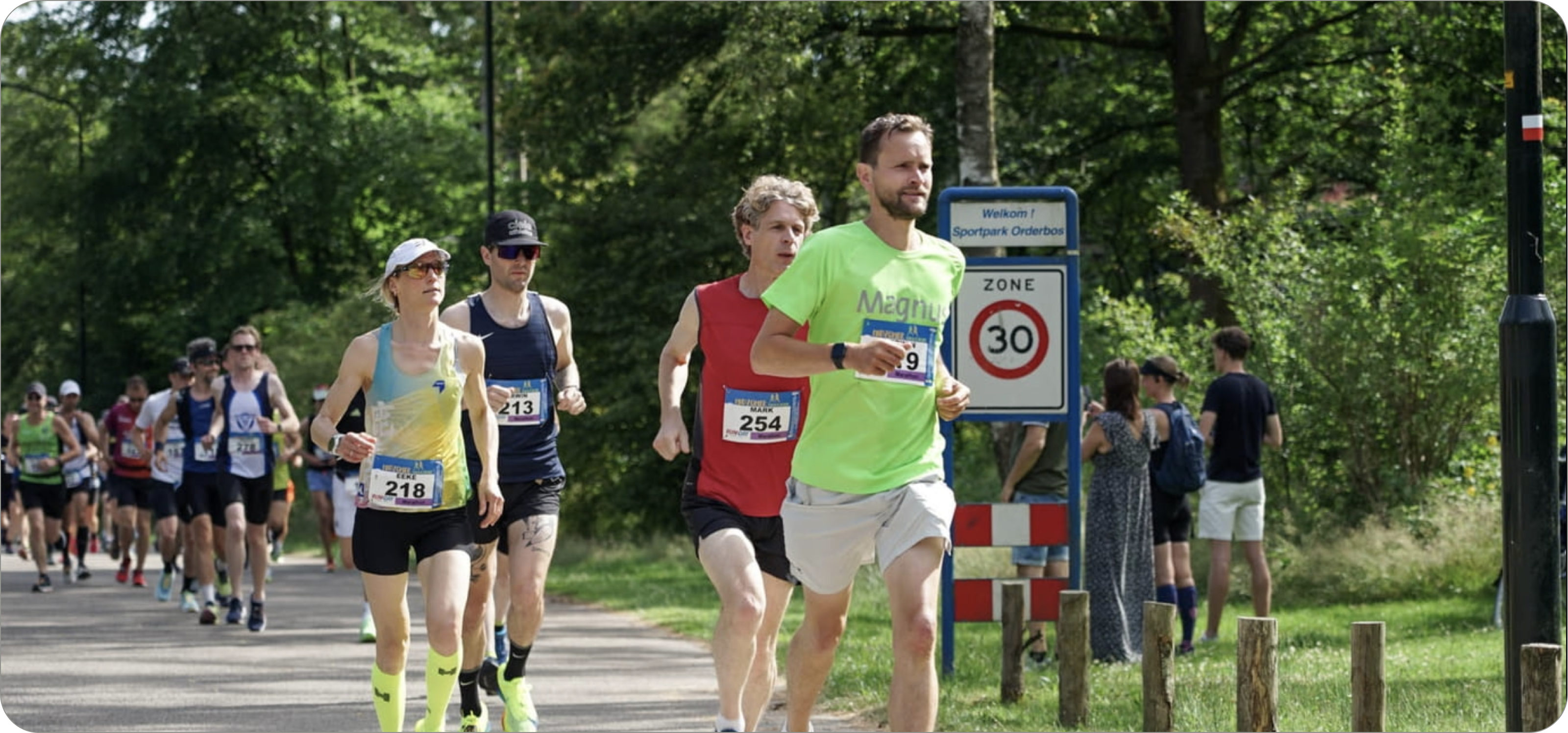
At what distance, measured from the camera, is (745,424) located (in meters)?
8.01

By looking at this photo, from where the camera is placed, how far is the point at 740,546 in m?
7.82

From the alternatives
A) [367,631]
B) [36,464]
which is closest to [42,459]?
[36,464]

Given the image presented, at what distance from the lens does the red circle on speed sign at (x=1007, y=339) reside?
1188 centimetres

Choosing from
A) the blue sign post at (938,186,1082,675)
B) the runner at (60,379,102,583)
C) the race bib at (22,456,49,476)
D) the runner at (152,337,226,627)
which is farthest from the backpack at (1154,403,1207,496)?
the race bib at (22,456,49,476)

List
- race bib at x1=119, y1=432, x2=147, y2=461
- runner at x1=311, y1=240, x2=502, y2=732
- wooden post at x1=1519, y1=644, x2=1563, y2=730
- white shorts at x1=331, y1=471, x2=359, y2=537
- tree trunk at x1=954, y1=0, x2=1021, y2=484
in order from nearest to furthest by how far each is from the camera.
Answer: wooden post at x1=1519, y1=644, x2=1563, y2=730
runner at x1=311, y1=240, x2=502, y2=732
white shorts at x1=331, y1=471, x2=359, y2=537
tree trunk at x1=954, y1=0, x2=1021, y2=484
race bib at x1=119, y1=432, x2=147, y2=461

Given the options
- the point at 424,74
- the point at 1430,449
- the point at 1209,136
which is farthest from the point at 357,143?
the point at 1430,449

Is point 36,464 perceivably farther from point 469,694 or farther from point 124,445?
point 469,694

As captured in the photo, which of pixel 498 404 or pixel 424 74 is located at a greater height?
pixel 424 74

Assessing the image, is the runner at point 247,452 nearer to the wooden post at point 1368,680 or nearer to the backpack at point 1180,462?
the backpack at point 1180,462

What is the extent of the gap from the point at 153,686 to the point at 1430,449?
38.2ft

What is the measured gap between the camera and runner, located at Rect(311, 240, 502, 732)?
26.1ft

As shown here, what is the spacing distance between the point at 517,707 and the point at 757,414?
2.03 metres

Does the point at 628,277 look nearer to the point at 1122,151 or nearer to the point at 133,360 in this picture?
the point at 1122,151

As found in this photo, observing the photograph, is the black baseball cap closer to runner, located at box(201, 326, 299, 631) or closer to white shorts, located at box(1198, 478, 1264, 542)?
white shorts, located at box(1198, 478, 1264, 542)
